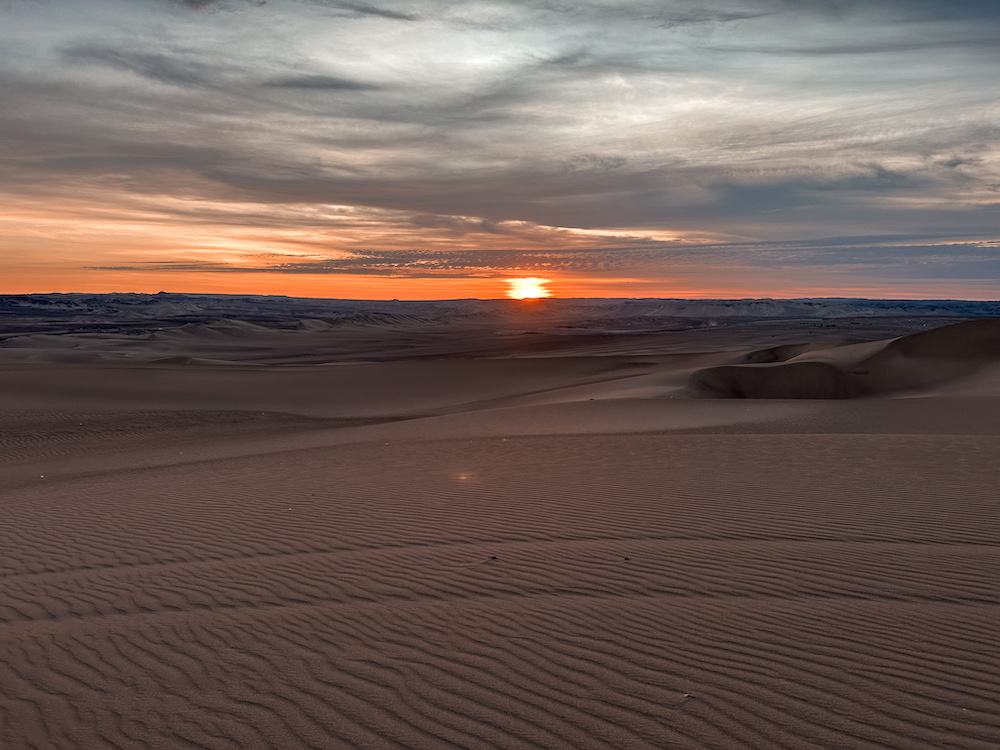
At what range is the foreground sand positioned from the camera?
3943 mm

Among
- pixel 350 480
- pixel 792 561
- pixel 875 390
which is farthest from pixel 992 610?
pixel 875 390

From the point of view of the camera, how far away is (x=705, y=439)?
14484mm

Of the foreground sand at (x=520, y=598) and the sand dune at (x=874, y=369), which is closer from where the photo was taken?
the foreground sand at (x=520, y=598)

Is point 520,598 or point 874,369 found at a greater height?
point 874,369

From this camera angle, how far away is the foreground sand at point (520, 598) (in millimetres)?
3943

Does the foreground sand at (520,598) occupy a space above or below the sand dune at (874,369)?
below

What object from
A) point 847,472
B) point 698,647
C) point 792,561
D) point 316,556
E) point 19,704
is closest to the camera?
point 19,704

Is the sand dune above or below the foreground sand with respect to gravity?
above

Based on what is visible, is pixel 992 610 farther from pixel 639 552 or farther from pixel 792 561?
pixel 639 552

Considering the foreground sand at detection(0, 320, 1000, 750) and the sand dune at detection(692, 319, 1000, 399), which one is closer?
the foreground sand at detection(0, 320, 1000, 750)

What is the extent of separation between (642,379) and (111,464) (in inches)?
689

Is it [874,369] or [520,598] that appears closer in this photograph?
[520,598]

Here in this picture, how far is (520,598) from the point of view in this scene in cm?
577

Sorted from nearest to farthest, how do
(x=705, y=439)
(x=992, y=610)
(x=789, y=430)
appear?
(x=992, y=610)
(x=705, y=439)
(x=789, y=430)
